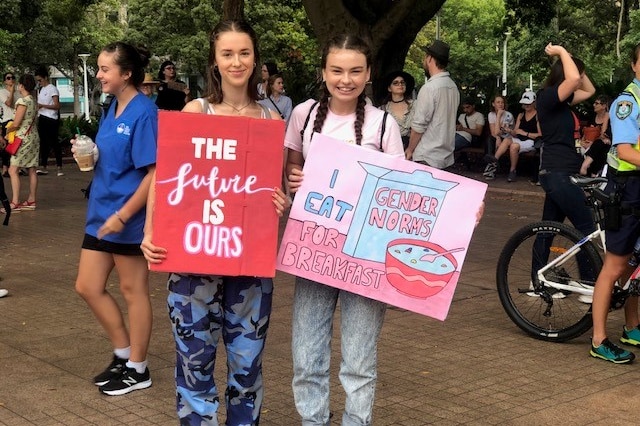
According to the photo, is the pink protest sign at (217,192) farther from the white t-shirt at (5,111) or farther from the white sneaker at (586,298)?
the white t-shirt at (5,111)

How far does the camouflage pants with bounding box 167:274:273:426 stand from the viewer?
13.2 feet

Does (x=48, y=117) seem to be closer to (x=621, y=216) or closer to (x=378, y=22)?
(x=378, y=22)

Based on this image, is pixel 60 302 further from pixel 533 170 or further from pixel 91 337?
pixel 533 170

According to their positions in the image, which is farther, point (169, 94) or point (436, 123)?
point (169, 94)

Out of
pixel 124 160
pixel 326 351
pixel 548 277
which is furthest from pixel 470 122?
pixel 326 351

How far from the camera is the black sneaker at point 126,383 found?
5.42 m

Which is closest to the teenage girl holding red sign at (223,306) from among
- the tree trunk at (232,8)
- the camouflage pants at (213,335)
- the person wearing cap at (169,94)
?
the camouflage pants at (213,335)

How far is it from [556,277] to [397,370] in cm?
149

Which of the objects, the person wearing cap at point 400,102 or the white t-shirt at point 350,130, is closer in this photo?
the white t-shirt at point 350,130

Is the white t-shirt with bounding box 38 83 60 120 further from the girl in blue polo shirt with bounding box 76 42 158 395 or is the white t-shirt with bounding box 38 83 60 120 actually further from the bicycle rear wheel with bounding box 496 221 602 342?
the girl in blue polo shirt with bounding box 76 42 158 395

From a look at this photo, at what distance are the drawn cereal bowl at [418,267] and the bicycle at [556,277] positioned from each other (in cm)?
247

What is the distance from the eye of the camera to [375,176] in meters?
4.09

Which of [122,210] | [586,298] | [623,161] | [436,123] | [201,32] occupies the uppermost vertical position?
[623,161]

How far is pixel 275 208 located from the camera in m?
3.96
